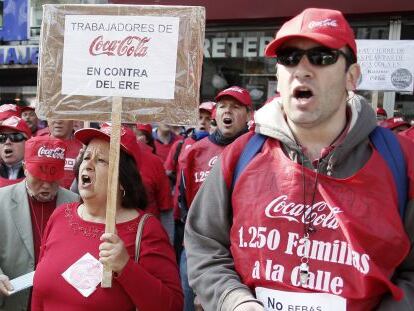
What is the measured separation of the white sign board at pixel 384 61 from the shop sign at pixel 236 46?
14.7 ft

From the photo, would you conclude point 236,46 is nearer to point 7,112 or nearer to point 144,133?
point 144,133

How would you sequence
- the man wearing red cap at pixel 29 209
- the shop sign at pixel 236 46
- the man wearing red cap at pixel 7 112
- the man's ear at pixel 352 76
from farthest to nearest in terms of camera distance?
1. the shop sign at pixel 236 46
2. the man wearing red cap at pixel 7 112
3. the man wearing red cap at pixel 29 209
4. the man's ear at pixel 352 76

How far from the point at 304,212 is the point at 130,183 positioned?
1.28 m

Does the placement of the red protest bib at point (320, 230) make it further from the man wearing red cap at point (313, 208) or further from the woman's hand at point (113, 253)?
the woman's hand at point (113, 253)

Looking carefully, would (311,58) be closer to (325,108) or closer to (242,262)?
(325,108)

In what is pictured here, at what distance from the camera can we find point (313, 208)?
1.97 m

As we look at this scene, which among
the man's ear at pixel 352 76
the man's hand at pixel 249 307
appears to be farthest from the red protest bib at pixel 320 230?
the man's ear at pixel 352 76

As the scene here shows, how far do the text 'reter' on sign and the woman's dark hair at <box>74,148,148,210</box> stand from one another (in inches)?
12.2

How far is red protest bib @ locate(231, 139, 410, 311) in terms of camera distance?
189 centimetres

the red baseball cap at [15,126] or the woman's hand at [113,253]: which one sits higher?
the red baseball cap at [15,126]

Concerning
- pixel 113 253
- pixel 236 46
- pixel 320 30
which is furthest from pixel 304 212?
pixel 236 46

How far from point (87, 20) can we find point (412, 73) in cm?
428

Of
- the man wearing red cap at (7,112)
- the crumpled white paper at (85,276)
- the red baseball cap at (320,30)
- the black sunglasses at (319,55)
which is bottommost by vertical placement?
the crumpled white paper at (85,276)

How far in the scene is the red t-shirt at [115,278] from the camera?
2.60 m
